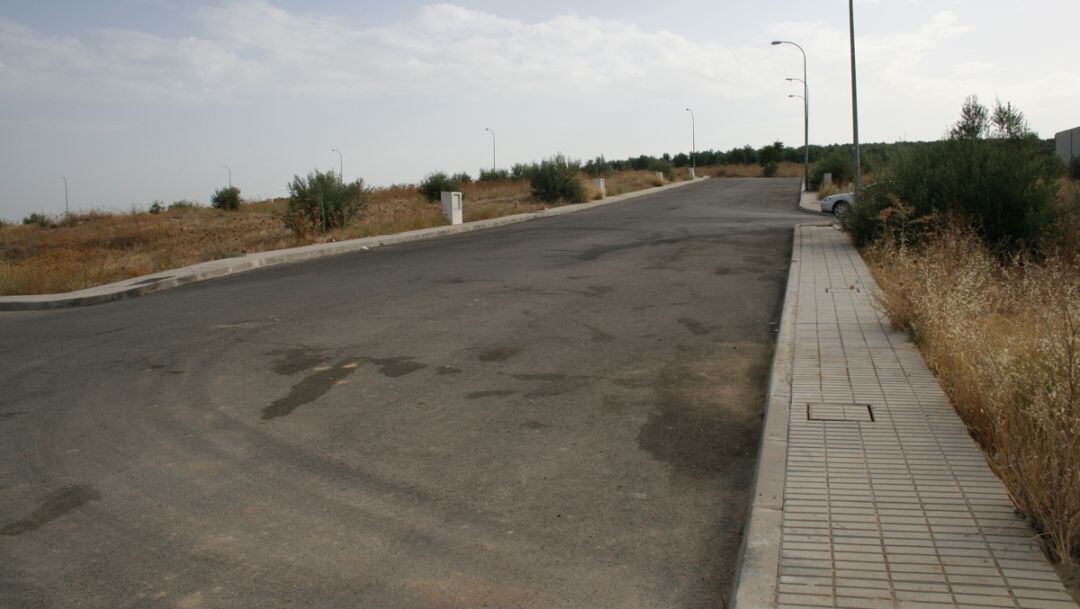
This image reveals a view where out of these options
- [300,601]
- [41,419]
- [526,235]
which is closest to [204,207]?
[526,235]

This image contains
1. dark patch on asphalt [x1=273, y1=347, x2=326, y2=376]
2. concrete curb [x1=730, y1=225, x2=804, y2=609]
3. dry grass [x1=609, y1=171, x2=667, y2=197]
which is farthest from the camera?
dry grass [x1=609, y1=171, x2=667, y2=197]

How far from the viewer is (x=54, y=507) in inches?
205

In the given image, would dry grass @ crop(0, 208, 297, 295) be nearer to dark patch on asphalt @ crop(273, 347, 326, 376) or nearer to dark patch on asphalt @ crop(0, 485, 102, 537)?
dark patch on asphalt @ crop(273, 347, 326, 376)

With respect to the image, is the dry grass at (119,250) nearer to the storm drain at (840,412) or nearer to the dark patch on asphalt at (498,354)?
the dark patch on asphalt at (498,354)

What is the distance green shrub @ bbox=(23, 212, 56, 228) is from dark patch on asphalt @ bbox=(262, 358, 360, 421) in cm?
5075

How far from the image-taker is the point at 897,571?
12.5 feet

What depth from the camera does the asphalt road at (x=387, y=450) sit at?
421cm

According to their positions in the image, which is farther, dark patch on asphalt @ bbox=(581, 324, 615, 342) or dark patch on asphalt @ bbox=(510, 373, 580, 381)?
dark patch on asphalt @ bbox=(581, 324, 615, 342)

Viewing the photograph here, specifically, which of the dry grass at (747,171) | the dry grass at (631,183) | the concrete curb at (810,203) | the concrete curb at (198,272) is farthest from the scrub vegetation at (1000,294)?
the dry grass at (747,171)

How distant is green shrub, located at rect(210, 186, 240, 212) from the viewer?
56625 millimetres

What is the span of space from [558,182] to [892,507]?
38718 mm

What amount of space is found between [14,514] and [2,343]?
7.15 metres

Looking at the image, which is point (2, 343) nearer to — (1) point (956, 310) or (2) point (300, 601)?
(2) point (300, 601)

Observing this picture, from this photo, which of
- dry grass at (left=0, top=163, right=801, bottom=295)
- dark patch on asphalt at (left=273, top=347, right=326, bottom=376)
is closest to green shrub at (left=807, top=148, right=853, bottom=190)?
dry grass at (left=0, top=163, right=801, bottom=295)
